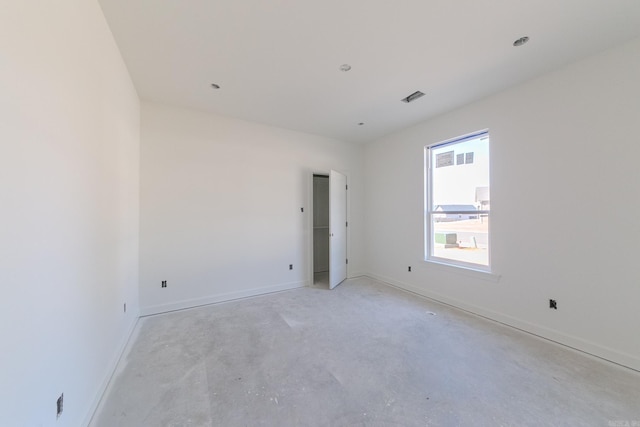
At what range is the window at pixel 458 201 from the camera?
127 inches

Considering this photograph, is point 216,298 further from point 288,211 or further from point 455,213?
point 455,213

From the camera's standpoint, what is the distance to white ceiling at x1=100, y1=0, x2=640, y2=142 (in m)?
1.79

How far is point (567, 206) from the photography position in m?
2.46

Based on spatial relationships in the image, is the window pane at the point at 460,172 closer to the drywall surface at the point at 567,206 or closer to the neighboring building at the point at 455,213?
the neighboring building at the point at 455,213

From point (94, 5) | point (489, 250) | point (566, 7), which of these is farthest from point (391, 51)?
point (489, 250)

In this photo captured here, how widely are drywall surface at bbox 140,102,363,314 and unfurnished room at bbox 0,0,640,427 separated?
0.10 feet

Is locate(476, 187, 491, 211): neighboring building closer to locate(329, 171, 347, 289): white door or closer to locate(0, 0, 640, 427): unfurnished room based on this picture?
locate(0, 0, 640, 427): unfurnished room

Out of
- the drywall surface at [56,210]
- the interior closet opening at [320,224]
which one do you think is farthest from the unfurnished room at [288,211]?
the interior closet opening at [320,224]

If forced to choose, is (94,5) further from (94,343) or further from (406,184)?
(406,184)

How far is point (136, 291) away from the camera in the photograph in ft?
9.89

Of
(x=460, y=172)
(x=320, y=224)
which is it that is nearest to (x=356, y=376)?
(x=460, y=172)

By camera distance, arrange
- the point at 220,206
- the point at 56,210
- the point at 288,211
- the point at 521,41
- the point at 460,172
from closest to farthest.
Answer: the point at 56,210 < the point at 521,41 < the point at 460,172 < the point at 220,206 < the point at 288,211

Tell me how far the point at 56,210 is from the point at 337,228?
12.1 ft

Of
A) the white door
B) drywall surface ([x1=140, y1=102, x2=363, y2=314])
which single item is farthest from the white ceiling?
the white door
